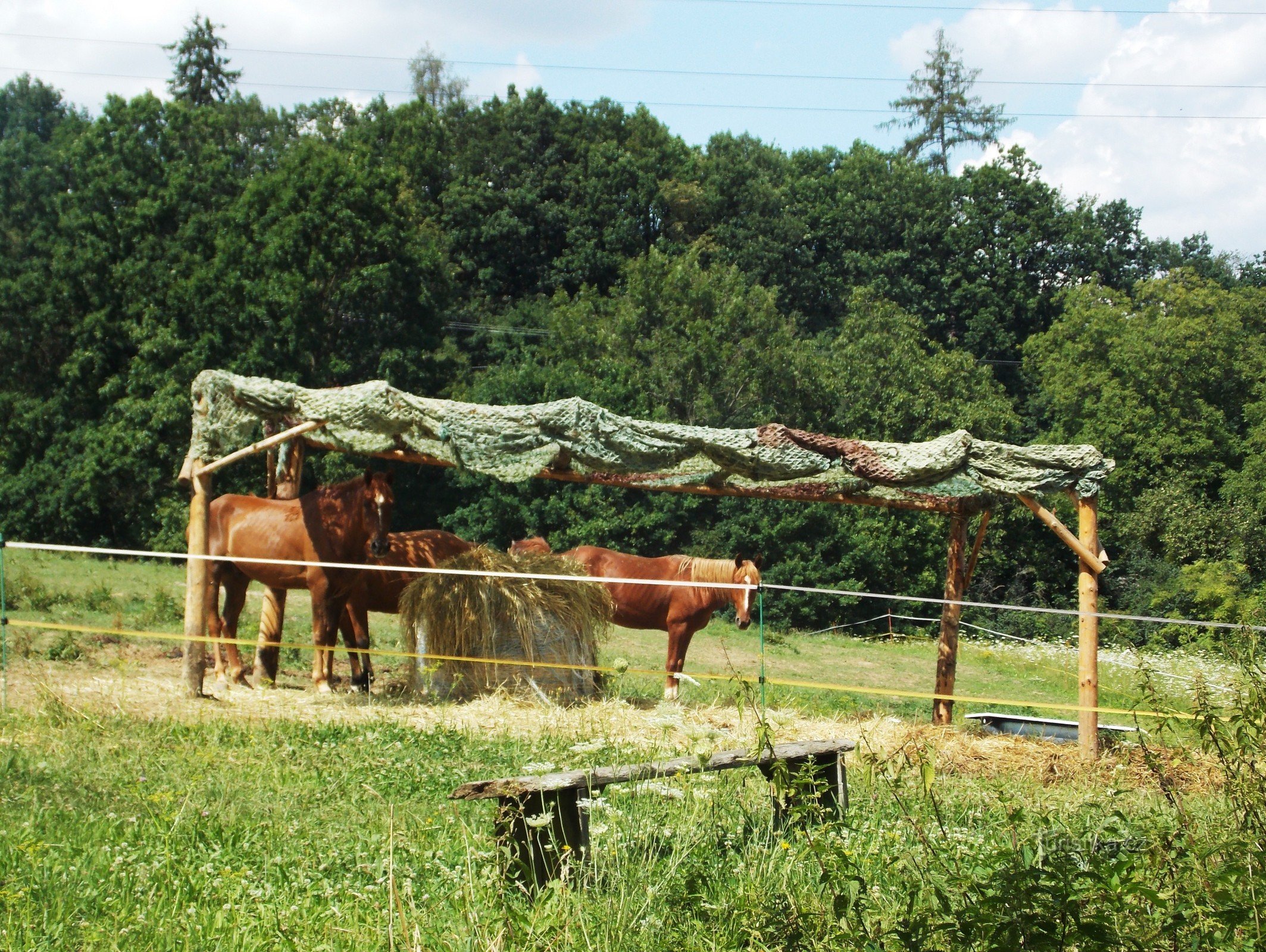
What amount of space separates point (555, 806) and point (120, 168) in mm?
31119

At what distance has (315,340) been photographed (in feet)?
94.9

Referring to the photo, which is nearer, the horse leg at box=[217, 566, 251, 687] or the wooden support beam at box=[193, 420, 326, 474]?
the wooden support beam at box=[193, 420, 326, 474]

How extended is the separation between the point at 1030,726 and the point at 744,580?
3254 millimetres

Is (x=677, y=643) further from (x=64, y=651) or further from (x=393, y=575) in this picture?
(x=64, y=651)

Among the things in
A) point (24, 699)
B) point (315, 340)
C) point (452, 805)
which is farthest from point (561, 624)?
point (315, 340)

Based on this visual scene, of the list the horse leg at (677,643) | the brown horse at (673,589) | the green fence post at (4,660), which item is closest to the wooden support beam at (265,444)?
the green fence post at (4,660)

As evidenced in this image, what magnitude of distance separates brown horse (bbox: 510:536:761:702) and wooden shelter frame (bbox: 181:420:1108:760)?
1.11m

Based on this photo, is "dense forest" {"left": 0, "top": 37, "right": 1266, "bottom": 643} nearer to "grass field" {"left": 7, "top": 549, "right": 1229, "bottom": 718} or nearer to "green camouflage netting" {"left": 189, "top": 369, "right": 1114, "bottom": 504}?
"grass field" {"left": 7, "top": 549, "right": 1229, "bottom": 718}

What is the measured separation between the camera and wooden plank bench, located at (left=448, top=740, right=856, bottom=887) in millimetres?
3775

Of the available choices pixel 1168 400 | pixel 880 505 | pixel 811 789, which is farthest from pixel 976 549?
pixel 1168 400

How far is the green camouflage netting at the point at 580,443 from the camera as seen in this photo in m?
9.27

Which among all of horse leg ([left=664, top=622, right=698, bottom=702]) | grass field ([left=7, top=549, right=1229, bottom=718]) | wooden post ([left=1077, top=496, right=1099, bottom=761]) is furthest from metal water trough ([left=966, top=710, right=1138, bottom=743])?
horse leg ([left=664, top=622, right=698, bottom=702])

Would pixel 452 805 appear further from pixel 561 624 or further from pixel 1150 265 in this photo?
pixel 1150 265

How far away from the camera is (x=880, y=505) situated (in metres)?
11.3
